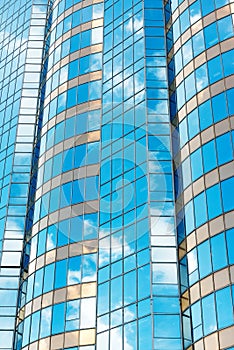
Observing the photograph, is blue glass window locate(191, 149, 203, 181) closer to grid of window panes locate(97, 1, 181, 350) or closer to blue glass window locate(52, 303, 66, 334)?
grid of window panes locate(97, 1, 181, 350)

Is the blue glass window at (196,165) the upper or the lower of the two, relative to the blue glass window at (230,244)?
upper

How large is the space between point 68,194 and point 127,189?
624 cm

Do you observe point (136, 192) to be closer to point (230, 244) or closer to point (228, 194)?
point (228, 194)

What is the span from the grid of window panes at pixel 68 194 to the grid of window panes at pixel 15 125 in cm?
412

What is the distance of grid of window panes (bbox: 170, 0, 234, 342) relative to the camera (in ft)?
107

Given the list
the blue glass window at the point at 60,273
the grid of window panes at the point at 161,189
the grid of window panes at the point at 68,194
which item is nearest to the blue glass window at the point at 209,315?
the grid of window panes at the point at 161,189

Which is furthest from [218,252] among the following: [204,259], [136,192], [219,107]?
[219,107]

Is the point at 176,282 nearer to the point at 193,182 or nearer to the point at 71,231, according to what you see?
the point at 193,182

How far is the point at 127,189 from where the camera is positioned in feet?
135

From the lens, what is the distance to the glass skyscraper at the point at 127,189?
34.9 metres

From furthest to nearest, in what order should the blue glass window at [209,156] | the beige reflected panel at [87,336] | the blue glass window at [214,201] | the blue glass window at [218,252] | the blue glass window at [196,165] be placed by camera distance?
the beige reflected panel at [87,336]
the blue glass window at [196,165]
the blue glass window at [209,156]
the blue glass window at [214,201]
the blue glass window at [218,252]

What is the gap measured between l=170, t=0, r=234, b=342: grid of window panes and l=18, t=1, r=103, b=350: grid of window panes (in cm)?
770

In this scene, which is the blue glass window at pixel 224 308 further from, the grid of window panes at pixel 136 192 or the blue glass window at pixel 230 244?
the grid of window panes at pixel 136 192

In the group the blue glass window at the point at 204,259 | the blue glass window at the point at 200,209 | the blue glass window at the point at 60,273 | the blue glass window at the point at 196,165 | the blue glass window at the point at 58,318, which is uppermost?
the blue glass window at the point at 196,165
